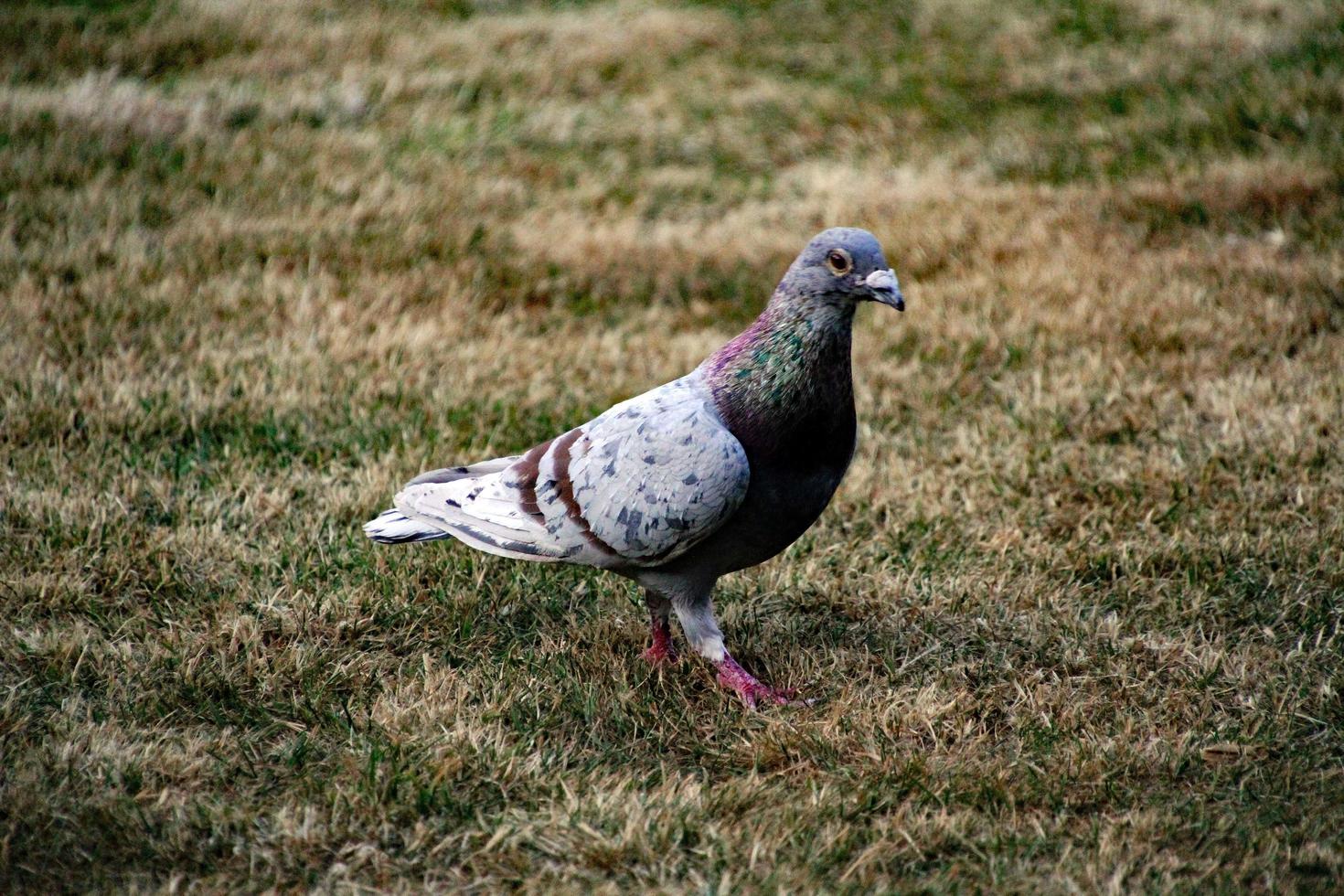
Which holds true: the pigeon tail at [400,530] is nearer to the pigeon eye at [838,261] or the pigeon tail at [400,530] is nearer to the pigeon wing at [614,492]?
the pigeon wing at [614,492]

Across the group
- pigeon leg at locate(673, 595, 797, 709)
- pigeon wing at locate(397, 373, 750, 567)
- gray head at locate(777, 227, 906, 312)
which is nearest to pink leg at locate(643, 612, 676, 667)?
pigeon leg at locate(673, 595, 797, 709)

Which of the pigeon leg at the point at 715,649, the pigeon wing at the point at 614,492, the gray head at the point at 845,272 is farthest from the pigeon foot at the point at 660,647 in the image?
the gray head at the point at 845,272

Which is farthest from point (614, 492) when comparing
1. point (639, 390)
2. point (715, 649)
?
point (639, 390)

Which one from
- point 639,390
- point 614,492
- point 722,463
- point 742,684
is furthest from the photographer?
point 639,390

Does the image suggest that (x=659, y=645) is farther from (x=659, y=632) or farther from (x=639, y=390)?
(x=639, y=390)

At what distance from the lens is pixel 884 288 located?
288cm

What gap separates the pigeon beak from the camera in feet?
9.45

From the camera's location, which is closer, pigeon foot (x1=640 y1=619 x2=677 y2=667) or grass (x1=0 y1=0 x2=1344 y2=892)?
grass (x1=0 y1=0 x2=1344 y2=892)

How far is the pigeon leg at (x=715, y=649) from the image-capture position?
10.4 ft

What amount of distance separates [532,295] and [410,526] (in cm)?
252

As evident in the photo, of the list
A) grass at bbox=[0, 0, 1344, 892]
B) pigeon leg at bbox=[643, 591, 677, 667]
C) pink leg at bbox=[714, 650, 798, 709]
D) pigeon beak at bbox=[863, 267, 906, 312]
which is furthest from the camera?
pigeon leg at bbox=[643, 591, 677, 667]

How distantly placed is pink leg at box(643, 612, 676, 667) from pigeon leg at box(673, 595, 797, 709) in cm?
17

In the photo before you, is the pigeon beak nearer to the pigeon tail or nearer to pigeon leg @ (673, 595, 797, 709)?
pigeon leg @ (673, 595, 797, 709)

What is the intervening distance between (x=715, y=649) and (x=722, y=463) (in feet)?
1.91
